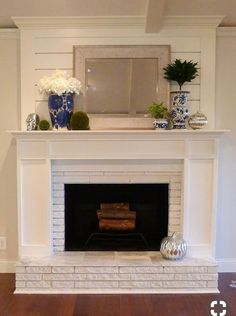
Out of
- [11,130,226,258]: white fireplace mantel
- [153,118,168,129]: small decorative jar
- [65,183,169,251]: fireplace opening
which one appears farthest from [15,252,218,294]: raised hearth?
[153,118,168,129]: small decorative jar

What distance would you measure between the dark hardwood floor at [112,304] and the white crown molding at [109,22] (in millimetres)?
2431

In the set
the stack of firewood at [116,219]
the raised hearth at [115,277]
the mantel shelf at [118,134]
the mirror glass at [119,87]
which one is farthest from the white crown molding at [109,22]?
the raised hearth at [115,277]

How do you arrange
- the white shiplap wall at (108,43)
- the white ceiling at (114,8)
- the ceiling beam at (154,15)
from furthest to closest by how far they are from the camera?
1. the white shiplap wall at (108,43)
2. the white ceiling at (114,8)
3. the ceiling beam at (154,15)

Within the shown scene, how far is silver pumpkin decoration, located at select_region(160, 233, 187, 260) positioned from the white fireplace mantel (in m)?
0.12

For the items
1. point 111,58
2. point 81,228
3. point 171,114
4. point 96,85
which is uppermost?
point 111,58

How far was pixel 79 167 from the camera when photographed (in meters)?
3.40

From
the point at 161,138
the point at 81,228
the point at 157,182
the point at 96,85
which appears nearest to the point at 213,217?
the point at 157,182

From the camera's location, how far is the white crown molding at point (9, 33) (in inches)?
137

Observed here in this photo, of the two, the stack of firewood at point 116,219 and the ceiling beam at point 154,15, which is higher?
the ceiling beam at point 154,15

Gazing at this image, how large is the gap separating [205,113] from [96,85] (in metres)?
1.07

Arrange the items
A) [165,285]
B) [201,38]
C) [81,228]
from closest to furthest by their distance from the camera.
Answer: [165,285], [201,38], [81,228]

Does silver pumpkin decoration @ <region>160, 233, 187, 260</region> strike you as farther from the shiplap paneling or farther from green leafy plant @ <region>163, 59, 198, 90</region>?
the shiplap paneling

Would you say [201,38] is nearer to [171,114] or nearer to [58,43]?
[171,114]

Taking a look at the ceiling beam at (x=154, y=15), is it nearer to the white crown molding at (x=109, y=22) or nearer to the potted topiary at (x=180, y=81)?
the white crown molding at (x=109, y=22)
